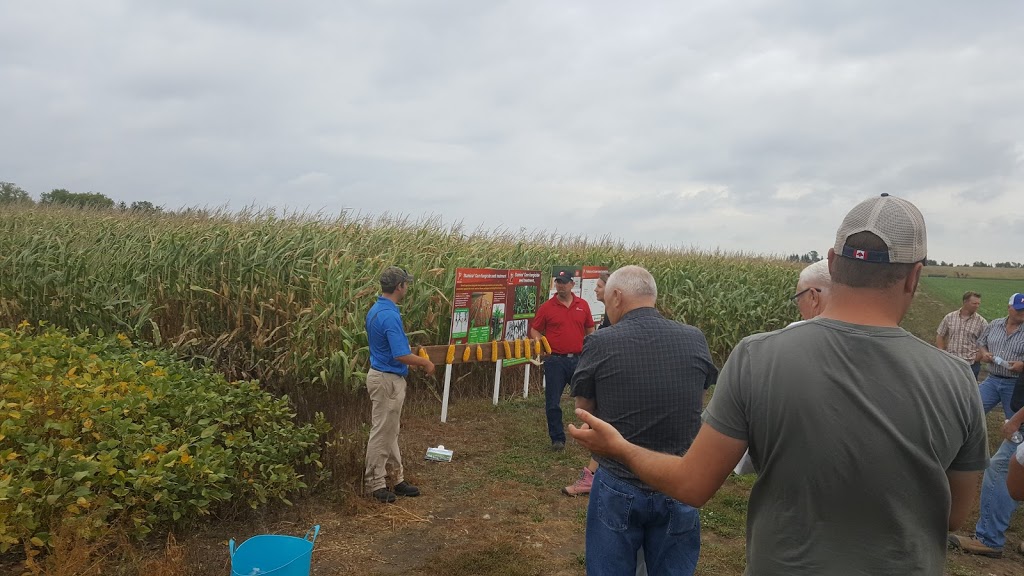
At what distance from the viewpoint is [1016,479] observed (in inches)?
91.1

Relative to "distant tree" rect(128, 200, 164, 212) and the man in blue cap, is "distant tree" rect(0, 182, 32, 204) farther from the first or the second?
the man in blue cap

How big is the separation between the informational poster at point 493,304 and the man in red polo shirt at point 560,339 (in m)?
1.48

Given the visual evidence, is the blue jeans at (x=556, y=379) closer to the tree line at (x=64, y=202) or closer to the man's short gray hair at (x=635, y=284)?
the man's short gray hair at (x=635, y=284)

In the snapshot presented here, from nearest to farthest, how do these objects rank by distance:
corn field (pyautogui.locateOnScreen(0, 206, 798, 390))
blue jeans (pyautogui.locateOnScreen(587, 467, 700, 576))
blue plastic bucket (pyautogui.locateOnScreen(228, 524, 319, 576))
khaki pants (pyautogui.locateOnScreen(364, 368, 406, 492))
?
1. blue jeans (pyautogui.locateOnScreen(587, 467, 700, 576))
2. blue plastic bucket (pyautogui.locateOnScreen(228, 524, 319, 576))
3. khaki pants (pyautogui.locateOnScreen(364, 368, 406, 492))
4. corn field (pyautogui.locateOnScreen(0, 206, 798, 390))

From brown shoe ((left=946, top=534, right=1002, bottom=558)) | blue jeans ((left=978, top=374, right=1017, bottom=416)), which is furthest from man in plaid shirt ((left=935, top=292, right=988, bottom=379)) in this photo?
brown shoe ((left=946, top=534, right=1002, bottom=558))

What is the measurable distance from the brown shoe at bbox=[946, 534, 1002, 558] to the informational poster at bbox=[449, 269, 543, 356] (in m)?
5.85

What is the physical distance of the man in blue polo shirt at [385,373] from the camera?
565 centimetres

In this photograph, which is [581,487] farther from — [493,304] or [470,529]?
[493,304]

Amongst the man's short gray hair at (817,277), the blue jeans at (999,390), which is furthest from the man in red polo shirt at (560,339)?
the blue jeans at (999,390)

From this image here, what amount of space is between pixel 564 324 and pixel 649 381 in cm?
435

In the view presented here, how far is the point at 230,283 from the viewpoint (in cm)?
876

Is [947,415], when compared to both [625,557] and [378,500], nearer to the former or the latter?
[625,557]

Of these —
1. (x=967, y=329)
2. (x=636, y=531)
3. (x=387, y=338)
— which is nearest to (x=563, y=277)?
(x=387, y=338)

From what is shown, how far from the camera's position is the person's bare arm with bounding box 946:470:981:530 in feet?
5.62
